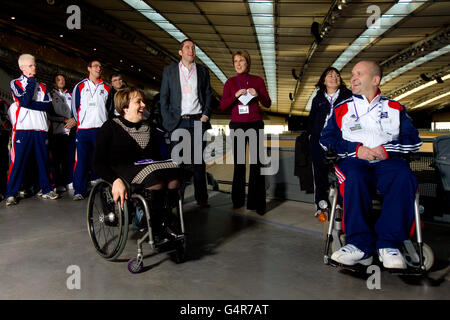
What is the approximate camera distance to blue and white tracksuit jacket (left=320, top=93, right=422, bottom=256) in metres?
1.85

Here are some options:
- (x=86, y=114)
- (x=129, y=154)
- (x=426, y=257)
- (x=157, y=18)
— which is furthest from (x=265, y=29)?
(x=426, y=257)

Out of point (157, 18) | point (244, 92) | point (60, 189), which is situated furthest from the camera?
point (157, 18)

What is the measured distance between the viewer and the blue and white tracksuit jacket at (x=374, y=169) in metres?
1.85

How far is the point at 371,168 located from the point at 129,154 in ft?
4.54

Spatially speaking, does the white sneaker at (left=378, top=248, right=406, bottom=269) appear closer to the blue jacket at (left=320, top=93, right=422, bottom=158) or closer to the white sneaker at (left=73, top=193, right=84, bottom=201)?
the blue jacket at (left=320, top=93, right=422, bottom=158)

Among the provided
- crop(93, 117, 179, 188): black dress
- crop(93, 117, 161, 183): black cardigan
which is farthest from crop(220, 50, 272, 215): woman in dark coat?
crop(93, 117, 161, 183): black cardigan

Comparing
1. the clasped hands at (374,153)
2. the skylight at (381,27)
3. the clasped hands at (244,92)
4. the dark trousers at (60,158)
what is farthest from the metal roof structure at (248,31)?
the clasped hands at (374,153)

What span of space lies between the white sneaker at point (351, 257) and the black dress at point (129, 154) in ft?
3.11

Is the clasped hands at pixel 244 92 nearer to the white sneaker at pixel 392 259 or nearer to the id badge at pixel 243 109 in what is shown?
the id badge at pixel 243 109

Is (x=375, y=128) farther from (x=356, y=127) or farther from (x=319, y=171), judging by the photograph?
(x=319, y=171)

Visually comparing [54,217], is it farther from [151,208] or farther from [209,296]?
[209,296]

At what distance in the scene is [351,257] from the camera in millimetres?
1832

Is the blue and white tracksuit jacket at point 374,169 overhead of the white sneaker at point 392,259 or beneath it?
overhead
